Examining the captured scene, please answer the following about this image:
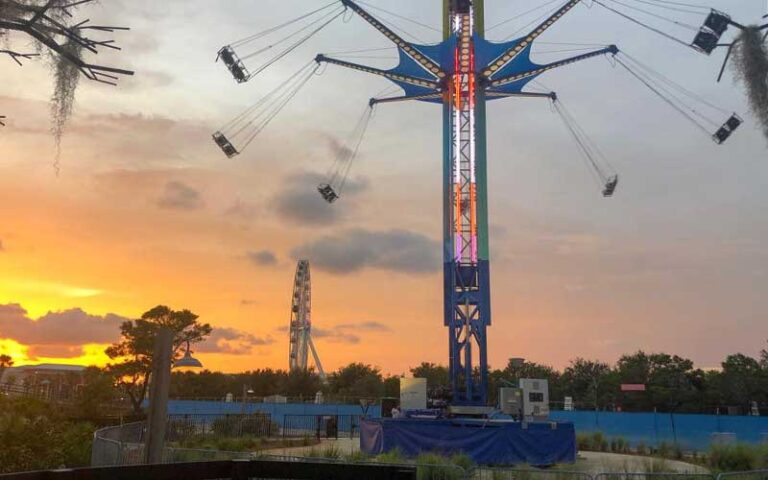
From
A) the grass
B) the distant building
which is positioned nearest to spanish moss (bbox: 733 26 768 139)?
the grass

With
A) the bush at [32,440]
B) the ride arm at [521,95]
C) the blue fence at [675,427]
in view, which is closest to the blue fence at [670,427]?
the blue fence at [675,427]

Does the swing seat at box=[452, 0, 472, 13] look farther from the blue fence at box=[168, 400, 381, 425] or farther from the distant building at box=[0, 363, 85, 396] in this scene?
the distant building at box=[0, 363, 85, 396]

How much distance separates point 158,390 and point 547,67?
2848 cm

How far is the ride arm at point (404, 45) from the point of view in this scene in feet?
102

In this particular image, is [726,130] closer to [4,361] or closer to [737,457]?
[737,457]

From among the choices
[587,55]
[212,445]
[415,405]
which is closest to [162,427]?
[212,445]

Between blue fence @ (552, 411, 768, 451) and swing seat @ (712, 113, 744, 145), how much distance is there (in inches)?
516

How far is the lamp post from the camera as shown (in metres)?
7.07

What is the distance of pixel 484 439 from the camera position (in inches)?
888

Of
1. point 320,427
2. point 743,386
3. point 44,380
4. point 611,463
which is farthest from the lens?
point 44,380

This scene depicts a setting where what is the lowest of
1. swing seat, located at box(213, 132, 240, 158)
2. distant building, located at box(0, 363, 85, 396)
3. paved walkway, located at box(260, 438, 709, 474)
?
paved walkway, located at box(260, 438, 709, 474)

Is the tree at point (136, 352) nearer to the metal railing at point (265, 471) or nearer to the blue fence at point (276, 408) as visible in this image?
the blue fence at point (276, 408)

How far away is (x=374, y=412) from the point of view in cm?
4859

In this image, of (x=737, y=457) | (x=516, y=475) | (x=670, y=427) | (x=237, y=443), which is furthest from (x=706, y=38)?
(x=670, y=427)
